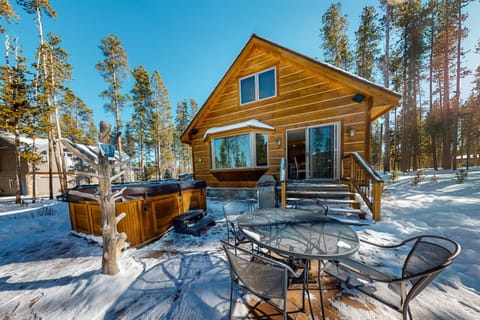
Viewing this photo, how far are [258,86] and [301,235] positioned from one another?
6.01 m

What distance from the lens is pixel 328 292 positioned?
1852mm

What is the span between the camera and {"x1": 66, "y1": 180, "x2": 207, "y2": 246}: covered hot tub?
9.73ft

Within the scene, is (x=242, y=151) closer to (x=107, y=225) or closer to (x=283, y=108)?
(x=283, y=108)

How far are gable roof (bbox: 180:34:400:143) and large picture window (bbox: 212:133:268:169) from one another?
223 centimetres

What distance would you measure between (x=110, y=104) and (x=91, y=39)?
424cm

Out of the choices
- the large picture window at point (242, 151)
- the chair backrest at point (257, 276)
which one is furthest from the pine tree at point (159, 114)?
the chair backrest at point (257, 276)

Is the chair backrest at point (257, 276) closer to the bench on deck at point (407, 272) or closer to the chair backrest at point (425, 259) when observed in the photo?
the bench on deck at point (407, 272)

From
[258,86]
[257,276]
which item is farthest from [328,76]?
[257,276]

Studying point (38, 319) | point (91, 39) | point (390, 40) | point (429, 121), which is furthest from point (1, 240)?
point (429, 121)

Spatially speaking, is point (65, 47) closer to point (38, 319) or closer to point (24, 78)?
point (24, 78)

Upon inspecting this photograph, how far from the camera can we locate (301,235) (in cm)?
179

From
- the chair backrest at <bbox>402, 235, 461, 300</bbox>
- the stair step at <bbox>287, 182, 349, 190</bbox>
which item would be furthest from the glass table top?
the stair step at <bbox>287, 182, 349, 190</bbox>

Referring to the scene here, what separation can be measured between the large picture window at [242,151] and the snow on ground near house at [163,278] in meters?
2.72

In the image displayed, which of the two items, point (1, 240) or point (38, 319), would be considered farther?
point (1, 240)
